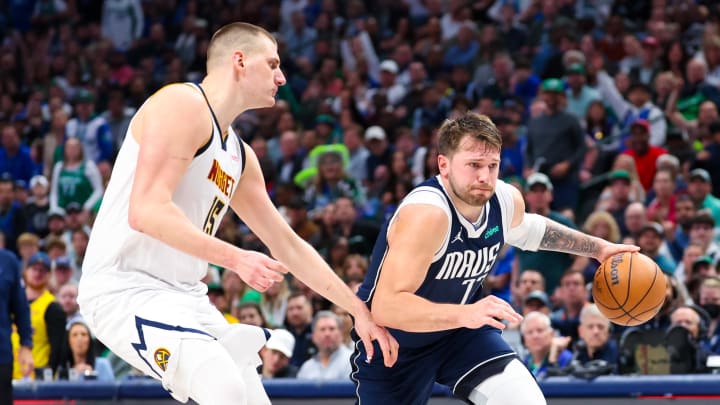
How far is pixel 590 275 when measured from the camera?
985 cm

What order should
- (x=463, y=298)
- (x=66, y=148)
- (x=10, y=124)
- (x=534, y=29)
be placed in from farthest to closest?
(x=10, y=124) → (x=534, y=29) → (x=66, y=148) → (x=463, y=298)

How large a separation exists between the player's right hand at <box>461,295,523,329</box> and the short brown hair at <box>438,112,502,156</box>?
829mm

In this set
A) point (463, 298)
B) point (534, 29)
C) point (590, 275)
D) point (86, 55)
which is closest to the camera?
point (463, 298)

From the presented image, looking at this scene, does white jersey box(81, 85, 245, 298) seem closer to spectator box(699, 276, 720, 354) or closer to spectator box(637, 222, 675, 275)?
spectator box(699, 276, 720, 354)

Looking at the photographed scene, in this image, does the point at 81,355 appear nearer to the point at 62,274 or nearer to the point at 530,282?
the point at 62,274

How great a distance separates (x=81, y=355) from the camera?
369 inches

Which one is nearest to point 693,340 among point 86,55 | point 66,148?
point 66,148

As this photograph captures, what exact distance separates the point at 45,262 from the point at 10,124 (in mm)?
6104

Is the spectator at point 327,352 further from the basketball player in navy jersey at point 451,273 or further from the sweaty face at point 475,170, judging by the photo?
the sweaty face at point 475,170

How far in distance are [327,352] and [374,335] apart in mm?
3952

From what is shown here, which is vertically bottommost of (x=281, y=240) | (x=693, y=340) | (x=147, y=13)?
(x=693, y=340)

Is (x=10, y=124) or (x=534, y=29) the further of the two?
(x=10, y=124)

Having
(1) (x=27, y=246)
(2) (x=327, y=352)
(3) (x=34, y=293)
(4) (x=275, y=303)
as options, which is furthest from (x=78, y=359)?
(1) (x=27, y=246)

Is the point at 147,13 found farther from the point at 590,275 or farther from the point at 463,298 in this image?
the point at 463,298
